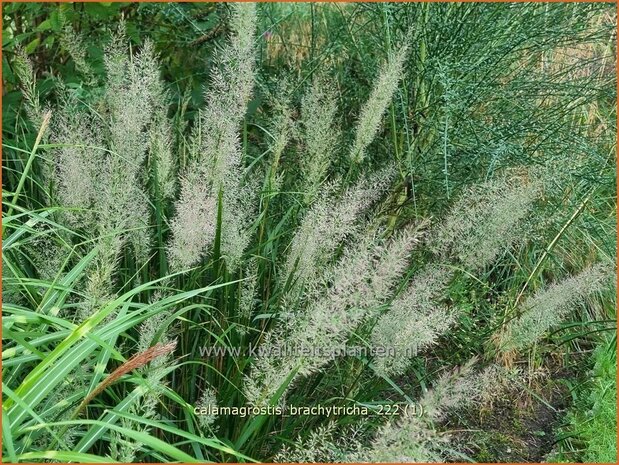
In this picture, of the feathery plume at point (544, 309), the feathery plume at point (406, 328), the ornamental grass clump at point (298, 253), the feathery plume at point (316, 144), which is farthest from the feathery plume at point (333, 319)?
the feathery plume at point (544, 309)

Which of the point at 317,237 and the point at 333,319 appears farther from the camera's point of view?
the point at 317,237

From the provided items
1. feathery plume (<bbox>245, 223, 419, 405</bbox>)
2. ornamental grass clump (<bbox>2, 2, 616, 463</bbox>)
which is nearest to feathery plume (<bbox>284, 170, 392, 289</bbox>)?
ornamental grass clump (<bbox>2, 2, 616, 463</bbox>)

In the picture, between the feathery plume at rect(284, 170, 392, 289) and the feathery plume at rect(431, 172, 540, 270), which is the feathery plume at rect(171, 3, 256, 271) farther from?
the feathery plume at rect(431, 172, 540, 270)

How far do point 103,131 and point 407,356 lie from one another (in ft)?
5.56

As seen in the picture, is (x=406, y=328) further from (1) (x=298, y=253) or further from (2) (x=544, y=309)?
(2) (x=544, y=309)

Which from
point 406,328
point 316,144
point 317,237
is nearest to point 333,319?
point 406,328

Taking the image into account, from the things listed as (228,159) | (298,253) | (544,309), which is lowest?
(544,309)

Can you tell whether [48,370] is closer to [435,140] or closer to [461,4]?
[435,140]

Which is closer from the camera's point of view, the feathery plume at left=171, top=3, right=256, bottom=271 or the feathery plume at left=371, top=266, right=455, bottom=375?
the feathery plume at left=371, top=266, right=455, bottom=375

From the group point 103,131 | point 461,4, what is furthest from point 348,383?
point 461,4

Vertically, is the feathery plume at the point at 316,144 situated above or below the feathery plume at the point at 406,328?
above

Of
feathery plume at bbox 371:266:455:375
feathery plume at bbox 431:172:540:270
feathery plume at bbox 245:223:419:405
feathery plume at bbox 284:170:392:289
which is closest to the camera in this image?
feathery plume at bbox 245:223:419:405

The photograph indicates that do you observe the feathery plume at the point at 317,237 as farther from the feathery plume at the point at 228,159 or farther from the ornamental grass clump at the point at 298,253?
the feathery plume at the point at 228,159

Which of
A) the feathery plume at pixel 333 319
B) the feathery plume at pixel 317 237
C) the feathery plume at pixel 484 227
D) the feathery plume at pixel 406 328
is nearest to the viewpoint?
the feathery plume at pixel 333 319
